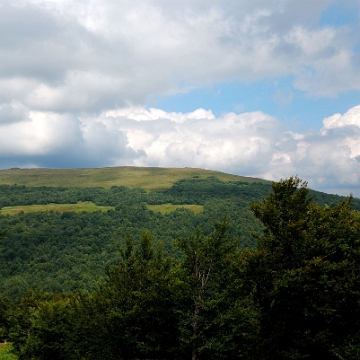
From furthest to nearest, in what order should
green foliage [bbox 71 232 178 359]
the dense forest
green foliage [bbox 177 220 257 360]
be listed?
green foliage [bbox 71 232 178 359] < the dense forest < green foliage [bbox 177 220 257 360]

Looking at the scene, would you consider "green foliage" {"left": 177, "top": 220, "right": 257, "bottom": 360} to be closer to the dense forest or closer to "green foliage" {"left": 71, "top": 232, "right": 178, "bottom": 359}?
the dense forest

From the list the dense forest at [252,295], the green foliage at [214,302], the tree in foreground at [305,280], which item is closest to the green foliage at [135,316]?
the dense forest at [252,295]

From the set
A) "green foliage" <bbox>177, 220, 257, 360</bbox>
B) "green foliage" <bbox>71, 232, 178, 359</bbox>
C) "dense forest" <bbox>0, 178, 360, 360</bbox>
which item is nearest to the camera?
"green foliage" <bbox>177, 220, 257, 360</bbox>

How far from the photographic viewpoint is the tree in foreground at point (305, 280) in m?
28.4

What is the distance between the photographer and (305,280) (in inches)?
1138

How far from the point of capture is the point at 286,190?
3400 centimetres

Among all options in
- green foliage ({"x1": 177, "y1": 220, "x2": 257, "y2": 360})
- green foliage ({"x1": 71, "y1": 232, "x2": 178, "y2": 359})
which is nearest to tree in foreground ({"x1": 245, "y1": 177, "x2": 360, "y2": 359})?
green foliage ({"x1": 177, "y1": 220, "x2": 257, "y2": 360})

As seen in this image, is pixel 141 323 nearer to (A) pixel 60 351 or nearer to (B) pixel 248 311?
(B) pixel 248 311

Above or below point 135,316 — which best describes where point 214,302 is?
above

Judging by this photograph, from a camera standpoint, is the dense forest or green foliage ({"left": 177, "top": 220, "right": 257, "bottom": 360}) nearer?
green foliage ({"left": 177, "top": 220, "right": 257, "bottom": 360})

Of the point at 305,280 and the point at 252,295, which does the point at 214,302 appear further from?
the point at 305,280

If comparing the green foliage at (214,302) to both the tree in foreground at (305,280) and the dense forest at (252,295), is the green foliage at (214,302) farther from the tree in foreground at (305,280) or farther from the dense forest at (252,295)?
the tree in foreground at (305,280)

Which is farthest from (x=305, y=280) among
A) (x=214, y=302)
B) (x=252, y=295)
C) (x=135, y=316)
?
(x=135, y=316)

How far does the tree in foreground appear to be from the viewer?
28422 millimetres
